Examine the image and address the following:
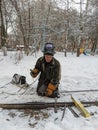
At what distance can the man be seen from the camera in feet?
13.6


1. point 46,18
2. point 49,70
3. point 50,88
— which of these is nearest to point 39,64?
point 49,70

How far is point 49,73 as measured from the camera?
442 cm

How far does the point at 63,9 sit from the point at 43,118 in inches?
487

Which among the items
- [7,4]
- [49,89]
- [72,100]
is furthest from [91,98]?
[7,4]

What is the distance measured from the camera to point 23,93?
14.8 ft

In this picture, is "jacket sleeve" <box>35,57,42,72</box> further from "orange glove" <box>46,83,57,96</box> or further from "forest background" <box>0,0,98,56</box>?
"forest background" <box>0,0,98,56</box>

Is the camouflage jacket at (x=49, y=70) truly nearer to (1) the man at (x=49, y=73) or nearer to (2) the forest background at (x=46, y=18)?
(1) the man at (x=49, y=73)

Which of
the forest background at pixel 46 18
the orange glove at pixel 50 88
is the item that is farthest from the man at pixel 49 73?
the forest background at pixel 46 18

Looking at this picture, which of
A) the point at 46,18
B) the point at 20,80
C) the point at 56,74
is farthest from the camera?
the point at 46,18

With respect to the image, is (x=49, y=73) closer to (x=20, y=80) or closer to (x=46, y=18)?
(x=20, y=80)

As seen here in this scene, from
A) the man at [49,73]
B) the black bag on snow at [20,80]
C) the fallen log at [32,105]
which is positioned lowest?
the fallen log at [32,105]

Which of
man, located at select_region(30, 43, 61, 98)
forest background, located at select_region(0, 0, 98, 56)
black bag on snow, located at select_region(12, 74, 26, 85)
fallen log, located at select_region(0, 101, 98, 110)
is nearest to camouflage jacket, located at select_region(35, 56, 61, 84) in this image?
man, located at select_region(30, 43, 61, 98)

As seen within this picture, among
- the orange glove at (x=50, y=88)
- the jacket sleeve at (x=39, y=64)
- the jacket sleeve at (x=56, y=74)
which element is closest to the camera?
the orange glove at (x=50, y=88)

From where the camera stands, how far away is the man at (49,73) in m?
4.13
